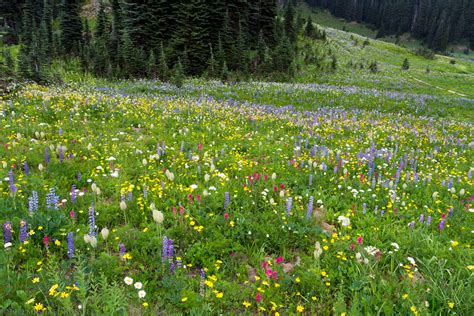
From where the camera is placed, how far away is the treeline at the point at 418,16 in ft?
470

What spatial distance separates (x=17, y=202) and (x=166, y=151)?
12.0ft

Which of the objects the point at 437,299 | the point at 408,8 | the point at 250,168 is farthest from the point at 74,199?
the point at 408,8

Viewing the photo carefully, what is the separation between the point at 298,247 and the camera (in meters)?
4.84

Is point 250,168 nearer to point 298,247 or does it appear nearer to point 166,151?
point 166,151

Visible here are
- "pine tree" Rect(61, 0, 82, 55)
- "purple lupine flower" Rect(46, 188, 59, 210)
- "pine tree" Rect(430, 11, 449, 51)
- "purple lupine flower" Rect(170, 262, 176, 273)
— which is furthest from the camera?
"pine tree" Rect(430, 11, 449, 51)

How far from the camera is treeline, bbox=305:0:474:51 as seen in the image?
14312cm

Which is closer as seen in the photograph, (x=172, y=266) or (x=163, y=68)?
(x=172, y=266)

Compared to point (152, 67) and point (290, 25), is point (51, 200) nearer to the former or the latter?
point (152, 67)

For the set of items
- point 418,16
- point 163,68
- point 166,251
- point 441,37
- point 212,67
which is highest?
point 418,16

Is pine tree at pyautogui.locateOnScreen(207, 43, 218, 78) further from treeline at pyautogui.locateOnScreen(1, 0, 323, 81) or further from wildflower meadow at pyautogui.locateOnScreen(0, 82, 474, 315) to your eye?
wildflower meadow at pyautogui.locateOnScreen(0, 82, 474, 315)

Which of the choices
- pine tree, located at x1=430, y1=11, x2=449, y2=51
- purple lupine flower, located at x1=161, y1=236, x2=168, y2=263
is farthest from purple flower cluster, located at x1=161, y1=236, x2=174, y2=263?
pine tree, located at x1=430, y1=11, x2=449, y2=51

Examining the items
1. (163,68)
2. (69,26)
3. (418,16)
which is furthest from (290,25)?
(418,16)

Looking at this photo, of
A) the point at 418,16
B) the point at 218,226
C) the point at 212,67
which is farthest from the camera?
the point at 418,16

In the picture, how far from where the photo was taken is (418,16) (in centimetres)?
15988
